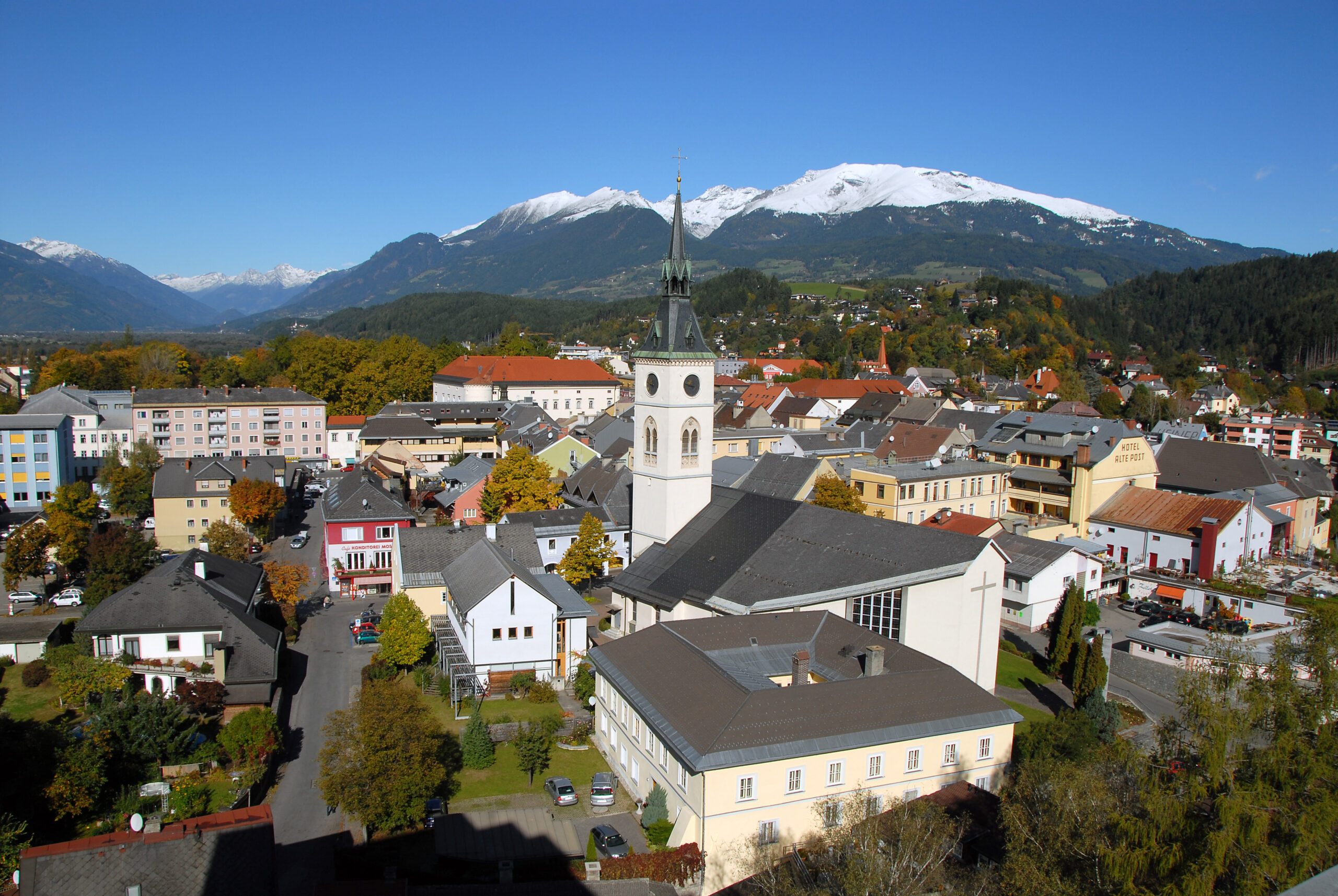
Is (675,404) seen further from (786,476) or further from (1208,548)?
(1208,548)

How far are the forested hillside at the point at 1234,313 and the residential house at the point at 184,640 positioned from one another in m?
160

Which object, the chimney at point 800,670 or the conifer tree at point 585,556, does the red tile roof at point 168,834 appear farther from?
the conifer tree at point 585,556

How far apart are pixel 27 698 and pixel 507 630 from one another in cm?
1724

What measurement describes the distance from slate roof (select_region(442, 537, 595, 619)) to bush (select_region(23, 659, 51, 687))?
14.6 m

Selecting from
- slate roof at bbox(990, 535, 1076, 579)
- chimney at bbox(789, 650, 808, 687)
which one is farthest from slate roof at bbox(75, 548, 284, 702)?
slate roof at bbox(990, 535, 1076, 579)

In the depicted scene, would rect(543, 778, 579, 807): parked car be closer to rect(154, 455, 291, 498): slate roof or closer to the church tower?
the church tower

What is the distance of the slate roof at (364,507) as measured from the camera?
43.8 metres

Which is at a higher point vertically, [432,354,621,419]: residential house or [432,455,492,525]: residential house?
[432,354,621,419]: residential house

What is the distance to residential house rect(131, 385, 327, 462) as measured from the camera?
2936 inches

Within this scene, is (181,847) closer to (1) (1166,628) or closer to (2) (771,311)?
(1) (1166,628)

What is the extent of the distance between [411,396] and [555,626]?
86.4m

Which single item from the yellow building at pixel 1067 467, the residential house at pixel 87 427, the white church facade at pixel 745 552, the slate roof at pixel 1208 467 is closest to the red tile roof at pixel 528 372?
the residential house at pixel 87 427

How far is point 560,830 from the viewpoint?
2136 centimetres

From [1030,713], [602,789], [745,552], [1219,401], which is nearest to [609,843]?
[602,789]
